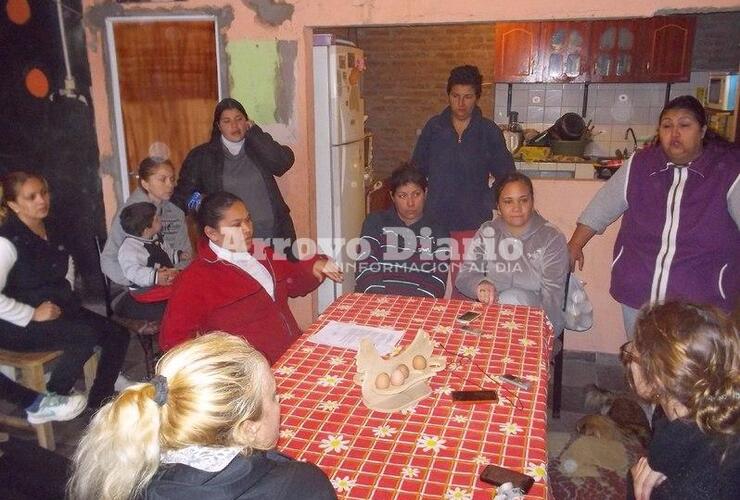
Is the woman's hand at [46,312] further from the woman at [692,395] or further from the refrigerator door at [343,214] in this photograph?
the woman at [692,395]

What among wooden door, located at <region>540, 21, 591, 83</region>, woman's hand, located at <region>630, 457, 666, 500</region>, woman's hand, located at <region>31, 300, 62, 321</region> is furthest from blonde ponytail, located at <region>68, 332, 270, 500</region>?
wooden door, located at <region>540, 21, 591, 83</region>

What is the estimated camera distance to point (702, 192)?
2.54 metres

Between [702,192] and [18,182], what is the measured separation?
3.07 m

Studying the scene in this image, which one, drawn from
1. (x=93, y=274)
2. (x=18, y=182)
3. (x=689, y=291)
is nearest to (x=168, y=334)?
(x=18, y=182)

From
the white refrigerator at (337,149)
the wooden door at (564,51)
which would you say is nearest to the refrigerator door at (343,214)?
the white refrigerator at (337,149)

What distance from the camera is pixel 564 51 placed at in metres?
5.67

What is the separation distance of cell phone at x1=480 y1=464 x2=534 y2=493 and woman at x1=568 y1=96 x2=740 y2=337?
1.39m

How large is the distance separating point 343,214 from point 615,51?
10.5 ft

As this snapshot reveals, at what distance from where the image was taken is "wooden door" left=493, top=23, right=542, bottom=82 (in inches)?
223

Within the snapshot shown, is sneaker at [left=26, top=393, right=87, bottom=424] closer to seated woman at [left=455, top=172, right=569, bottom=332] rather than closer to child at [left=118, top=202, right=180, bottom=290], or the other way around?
child at [left=118, top=202, right=180, bottom=290]

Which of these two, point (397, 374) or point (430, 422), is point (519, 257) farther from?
point (430, 422)

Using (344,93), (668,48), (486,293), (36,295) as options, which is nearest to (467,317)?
(486,293)

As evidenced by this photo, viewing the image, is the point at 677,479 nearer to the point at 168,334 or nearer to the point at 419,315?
the point at 419,315

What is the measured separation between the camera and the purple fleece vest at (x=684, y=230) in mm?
2529
